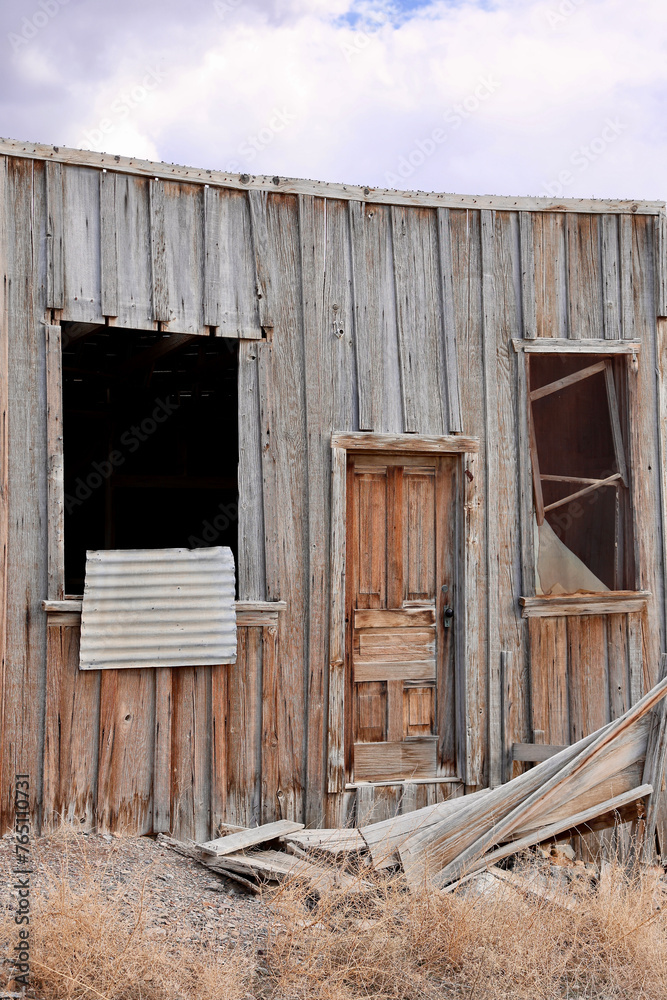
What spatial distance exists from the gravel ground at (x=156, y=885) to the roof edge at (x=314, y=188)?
4.02 meters

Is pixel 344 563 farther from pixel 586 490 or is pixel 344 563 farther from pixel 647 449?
pixel 647 449

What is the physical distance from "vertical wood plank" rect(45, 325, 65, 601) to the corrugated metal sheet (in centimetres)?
19

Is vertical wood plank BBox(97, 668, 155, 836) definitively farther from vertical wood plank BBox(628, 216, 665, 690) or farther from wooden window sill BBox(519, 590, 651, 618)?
vertical wood plank BBox(628, 216, 665, 690)

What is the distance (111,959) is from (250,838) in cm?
186

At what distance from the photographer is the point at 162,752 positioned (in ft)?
17.9

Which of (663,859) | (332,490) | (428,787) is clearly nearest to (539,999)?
(663,859)

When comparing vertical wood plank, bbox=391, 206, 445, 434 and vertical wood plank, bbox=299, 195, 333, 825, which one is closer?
vertical wood plank, bbox=299, 195, 333, 825

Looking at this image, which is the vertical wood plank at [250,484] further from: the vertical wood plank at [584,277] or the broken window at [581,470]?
the vertical wood plank at [584,277]

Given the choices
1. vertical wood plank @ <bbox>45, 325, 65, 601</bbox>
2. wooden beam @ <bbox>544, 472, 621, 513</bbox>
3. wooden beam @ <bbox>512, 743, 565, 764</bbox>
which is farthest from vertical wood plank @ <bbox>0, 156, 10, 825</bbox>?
wooden beam @ <bbox>544, 472, 621, 513</bbox>

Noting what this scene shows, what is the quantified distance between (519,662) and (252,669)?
75.7 inches

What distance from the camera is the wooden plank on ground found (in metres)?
5.07

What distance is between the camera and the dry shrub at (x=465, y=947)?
3.68 meters

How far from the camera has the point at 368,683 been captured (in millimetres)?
6055

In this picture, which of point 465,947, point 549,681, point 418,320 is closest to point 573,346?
point 418,320
